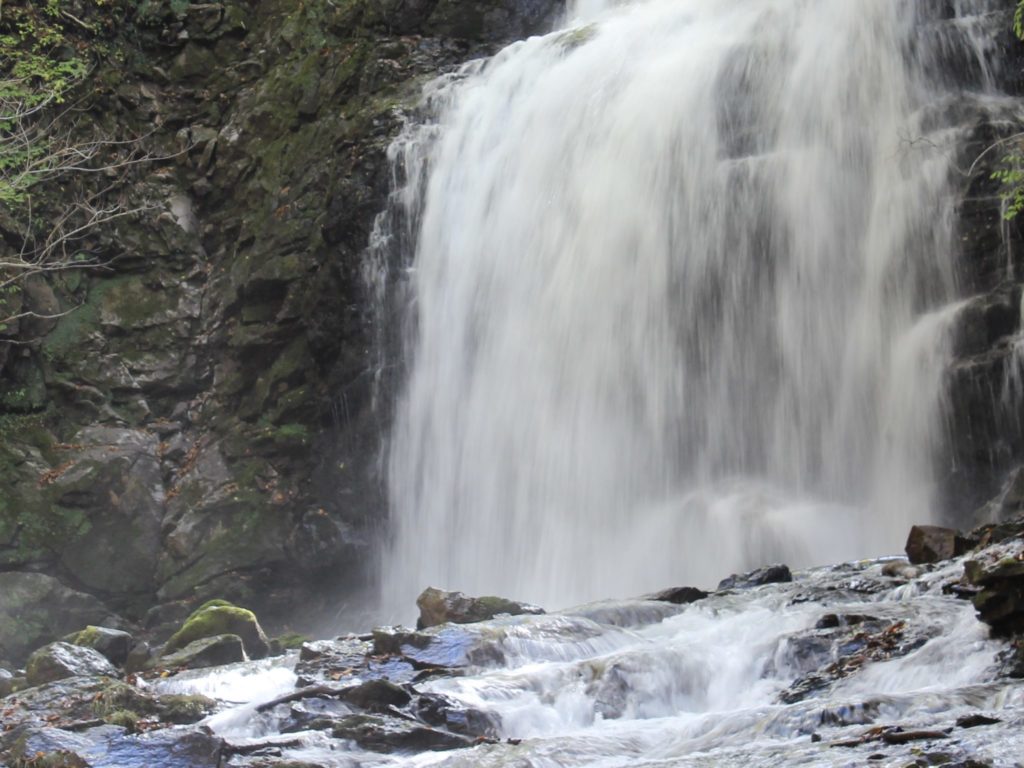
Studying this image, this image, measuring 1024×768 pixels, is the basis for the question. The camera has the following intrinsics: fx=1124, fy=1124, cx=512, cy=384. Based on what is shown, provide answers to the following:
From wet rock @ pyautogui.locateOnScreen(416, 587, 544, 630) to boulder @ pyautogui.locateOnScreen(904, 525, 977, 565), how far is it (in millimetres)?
2970

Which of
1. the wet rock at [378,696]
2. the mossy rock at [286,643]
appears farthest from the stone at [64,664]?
the wet rock at [378,696]

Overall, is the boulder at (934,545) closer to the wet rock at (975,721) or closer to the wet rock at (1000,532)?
the wet rock at (1000,532)

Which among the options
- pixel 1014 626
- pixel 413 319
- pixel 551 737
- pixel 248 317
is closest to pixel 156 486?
pixel 248 317

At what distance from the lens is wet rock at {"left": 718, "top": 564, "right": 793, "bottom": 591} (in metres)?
8.79

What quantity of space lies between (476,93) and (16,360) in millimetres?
7668

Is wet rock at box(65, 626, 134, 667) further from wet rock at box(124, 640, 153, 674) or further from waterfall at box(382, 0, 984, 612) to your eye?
waterfall at box(382, 0, 984, 612)

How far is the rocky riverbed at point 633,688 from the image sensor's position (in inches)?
206

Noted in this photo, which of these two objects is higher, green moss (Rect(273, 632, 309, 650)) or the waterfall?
the waterfall

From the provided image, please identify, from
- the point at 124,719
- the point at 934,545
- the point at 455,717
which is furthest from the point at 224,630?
the point at 934,545

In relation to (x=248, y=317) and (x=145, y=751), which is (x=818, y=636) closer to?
(x=145, y=751)

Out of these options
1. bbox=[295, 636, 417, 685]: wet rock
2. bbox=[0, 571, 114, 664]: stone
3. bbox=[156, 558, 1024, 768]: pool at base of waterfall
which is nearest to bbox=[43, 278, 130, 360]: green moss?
bbox=[0, 571, 114, 664]: stone

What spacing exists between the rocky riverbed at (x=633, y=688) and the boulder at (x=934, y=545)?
15 mm

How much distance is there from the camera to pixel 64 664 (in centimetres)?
A: 858

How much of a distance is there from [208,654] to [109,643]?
1.24 meters
